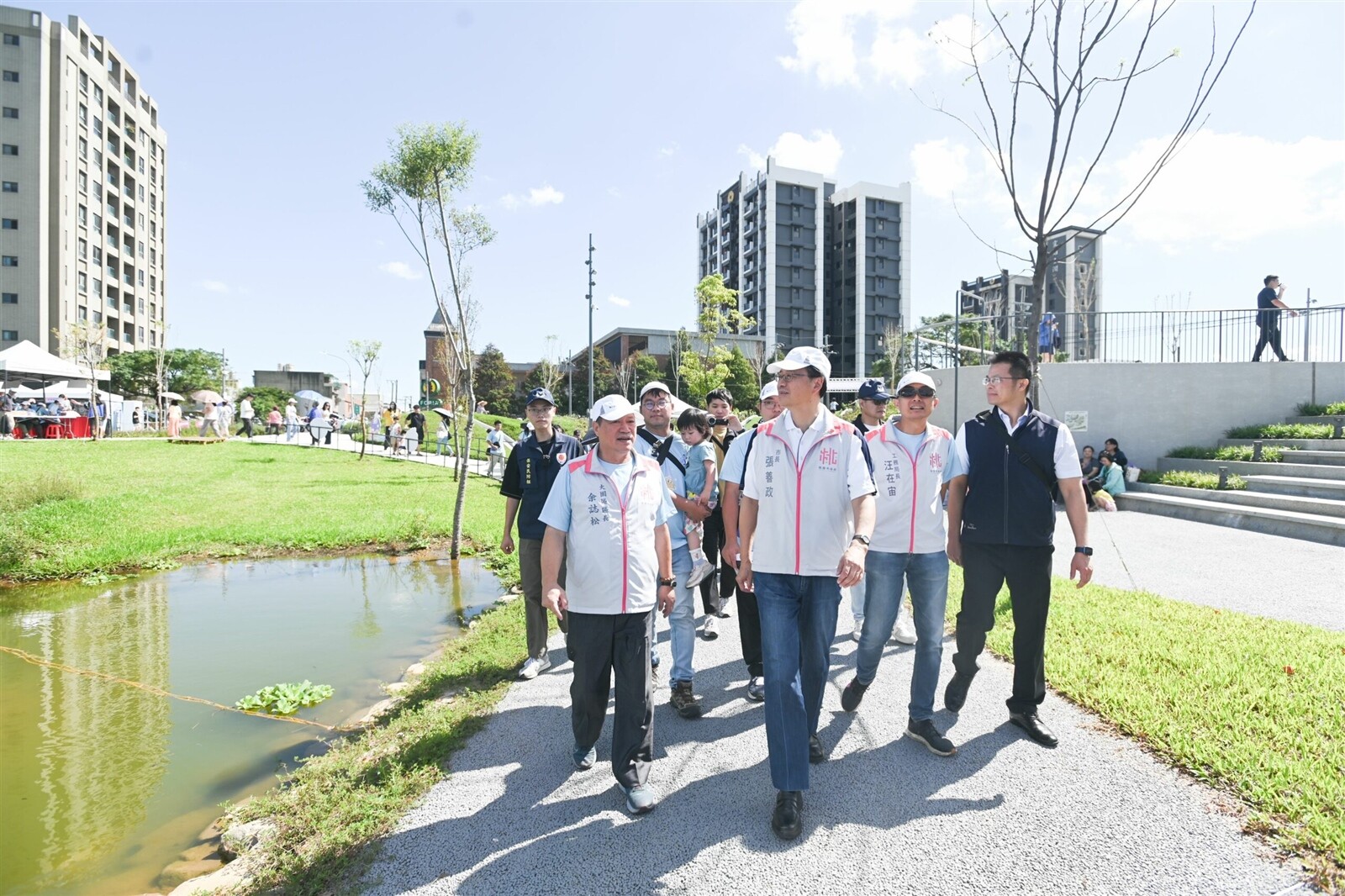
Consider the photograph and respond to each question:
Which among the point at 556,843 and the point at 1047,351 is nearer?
the point at 556,843

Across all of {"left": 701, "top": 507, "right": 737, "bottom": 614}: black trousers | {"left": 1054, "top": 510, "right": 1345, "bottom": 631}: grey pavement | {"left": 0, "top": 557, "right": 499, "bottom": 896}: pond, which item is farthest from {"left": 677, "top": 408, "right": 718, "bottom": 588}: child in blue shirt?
{"left": 1054, "top": 510, "right": 1345, "bottom": 631}: grey pavement

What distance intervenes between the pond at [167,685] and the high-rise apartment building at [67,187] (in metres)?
43.9

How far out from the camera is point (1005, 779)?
3324mm

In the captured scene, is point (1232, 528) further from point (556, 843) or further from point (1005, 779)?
point (556, 843)

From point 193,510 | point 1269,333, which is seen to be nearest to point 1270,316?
point 1269,333

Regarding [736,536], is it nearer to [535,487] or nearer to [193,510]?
[535,487]

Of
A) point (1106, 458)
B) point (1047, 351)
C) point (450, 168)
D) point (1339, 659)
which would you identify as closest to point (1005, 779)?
point (1339, 659)

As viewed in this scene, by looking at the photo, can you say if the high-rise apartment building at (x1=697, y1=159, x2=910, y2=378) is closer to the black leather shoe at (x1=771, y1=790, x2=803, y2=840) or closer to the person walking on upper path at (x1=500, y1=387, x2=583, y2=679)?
the person walking on upper path at (x1=500, y1=387, x2=583, y2=679)

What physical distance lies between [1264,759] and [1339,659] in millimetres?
1995

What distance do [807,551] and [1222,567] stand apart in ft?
24.3

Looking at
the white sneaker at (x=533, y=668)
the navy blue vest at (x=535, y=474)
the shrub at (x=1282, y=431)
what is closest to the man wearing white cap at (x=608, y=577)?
the navy blue vest at (x=535, y=474)

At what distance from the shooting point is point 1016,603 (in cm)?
375

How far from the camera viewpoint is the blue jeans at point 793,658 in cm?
297

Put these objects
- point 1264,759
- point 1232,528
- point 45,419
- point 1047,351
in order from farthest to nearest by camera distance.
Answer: point 45,419 → point 1047,351 → point 1232,528 → point 1264,759
